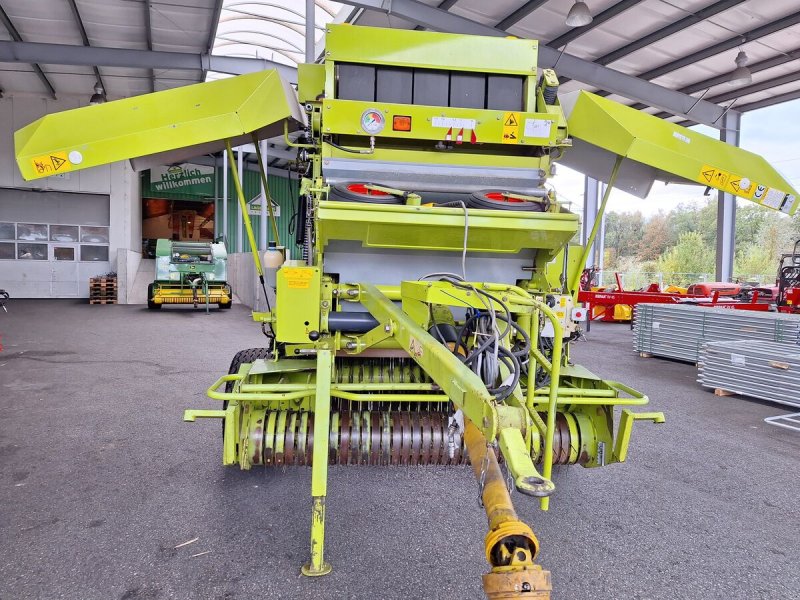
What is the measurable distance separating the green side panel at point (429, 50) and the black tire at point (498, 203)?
99cm

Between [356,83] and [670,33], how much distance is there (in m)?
9.12

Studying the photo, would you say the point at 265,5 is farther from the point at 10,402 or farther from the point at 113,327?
the point at 10,402

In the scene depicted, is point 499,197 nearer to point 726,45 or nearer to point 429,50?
point 429,50

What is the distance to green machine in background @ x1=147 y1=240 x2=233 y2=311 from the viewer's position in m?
13.3

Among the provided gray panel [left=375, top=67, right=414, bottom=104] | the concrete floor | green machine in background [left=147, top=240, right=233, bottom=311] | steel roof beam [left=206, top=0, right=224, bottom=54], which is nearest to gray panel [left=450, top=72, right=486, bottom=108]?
gray panel [left=375, top=67, right=414, bottom=104]

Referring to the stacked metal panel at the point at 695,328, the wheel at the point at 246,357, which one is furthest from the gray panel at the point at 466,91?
the stacked metal panel at the point at 695,328

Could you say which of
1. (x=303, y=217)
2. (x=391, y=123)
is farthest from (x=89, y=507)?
(x=391, y=123)

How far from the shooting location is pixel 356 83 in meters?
3.58

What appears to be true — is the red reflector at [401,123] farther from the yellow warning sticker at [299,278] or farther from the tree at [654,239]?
the tree at [654,239]

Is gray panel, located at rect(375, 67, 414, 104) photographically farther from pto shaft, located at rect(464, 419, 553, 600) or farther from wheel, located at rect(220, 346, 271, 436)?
pto shaft, located at rect(464, 419, 553, 600)

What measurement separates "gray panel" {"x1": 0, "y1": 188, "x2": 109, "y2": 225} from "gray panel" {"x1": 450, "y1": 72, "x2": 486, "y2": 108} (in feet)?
57.6

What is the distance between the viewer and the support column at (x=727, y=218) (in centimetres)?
1307

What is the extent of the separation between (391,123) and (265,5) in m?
10.2

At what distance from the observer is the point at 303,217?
12.7ft
